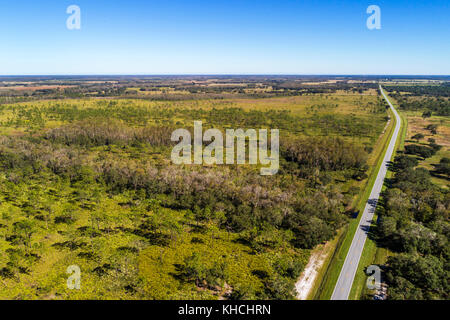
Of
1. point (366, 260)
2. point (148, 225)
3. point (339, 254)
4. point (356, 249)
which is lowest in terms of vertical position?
point (366, 260)

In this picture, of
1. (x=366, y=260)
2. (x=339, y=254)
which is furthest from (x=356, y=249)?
(x=339, y=254)

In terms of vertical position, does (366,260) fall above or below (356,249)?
below

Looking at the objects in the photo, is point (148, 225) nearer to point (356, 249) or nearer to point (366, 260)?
point (356, 249)

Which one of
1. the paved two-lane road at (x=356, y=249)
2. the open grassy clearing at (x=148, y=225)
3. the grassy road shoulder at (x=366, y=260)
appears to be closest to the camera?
the grassy road shoulder at (x=366, y=260)

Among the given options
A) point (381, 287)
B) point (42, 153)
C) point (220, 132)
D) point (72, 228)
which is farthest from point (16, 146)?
point (381, 287)

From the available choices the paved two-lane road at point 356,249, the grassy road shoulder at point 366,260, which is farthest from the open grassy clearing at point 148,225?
the grassy road shoulder at point 366,260

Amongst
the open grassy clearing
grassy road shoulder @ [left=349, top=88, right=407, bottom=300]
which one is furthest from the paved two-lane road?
the open grassy clearing

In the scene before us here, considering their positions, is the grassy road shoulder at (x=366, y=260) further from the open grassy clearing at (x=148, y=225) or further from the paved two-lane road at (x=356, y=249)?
the open grassy clearing at (x=148, y=225)

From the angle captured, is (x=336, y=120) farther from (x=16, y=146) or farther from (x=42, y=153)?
(x=16, y=146)

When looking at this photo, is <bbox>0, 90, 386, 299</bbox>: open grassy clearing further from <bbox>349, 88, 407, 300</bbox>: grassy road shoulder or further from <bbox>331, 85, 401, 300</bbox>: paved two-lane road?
<bbox>349, 88, 407, 300</bbox>: grassy road shoulder

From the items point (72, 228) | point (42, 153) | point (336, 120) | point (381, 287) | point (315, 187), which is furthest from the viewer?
point (336, 120)

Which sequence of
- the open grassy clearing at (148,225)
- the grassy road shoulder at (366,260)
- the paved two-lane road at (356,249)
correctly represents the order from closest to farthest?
the grassy road shoulder at (366,260) < the paved two-lane road at (356,249) < the open grassy clearing at (148,225)
